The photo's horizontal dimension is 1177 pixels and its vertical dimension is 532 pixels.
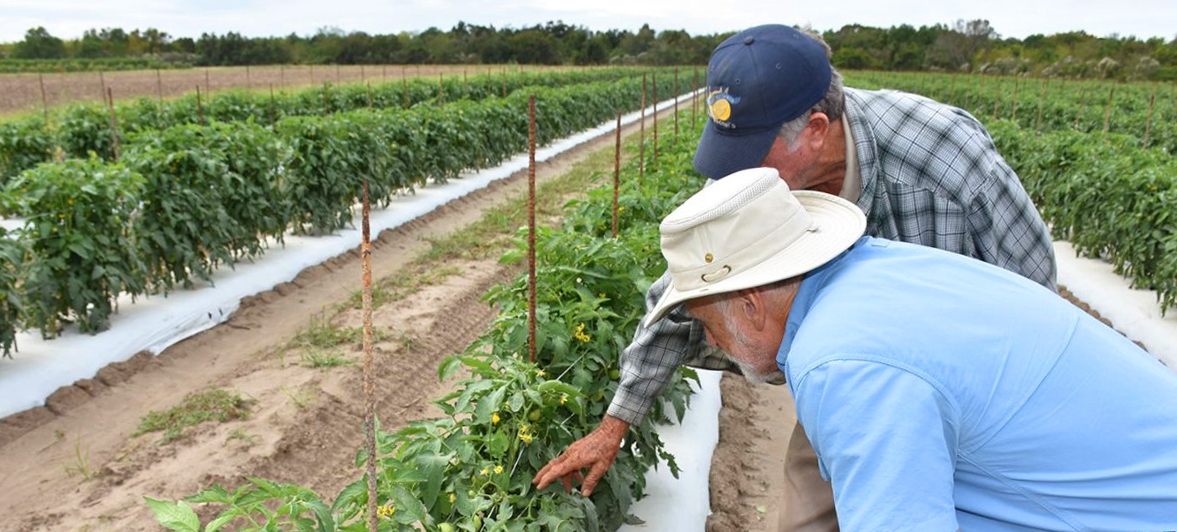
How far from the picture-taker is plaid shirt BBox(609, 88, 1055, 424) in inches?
83.3

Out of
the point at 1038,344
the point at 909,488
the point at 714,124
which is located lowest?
the point at 909,488

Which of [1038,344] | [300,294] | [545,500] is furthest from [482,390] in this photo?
[300,294]

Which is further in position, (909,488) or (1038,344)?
(1038,344)

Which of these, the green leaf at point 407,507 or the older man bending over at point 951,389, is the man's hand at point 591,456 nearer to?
the green leaf at point 407,507

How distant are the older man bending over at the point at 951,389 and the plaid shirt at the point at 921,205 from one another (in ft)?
2.17

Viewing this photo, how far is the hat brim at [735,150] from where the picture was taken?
1.99m

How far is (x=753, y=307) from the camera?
4.88ft

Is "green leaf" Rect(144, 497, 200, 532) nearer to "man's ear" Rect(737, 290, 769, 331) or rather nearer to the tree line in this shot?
"man's ear" Rect(737, 290, 769, 331)

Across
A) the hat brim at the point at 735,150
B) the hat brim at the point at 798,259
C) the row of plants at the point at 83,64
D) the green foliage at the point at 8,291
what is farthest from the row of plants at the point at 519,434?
the row of plants at the point at 83,64

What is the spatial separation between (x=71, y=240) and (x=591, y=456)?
4128 mm

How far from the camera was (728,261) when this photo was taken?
143 centimetres

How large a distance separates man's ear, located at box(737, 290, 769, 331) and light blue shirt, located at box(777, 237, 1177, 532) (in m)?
0.13

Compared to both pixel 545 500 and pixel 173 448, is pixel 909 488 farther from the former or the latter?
pixel 173 448

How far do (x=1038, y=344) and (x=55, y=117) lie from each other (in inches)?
522
